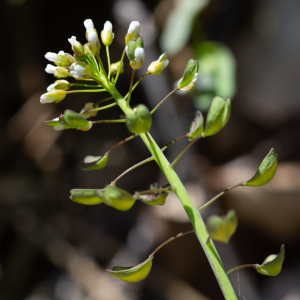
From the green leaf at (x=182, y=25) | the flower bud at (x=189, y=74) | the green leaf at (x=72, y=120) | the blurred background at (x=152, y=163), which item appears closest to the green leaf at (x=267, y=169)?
the flower bud at (x=189, y=74)

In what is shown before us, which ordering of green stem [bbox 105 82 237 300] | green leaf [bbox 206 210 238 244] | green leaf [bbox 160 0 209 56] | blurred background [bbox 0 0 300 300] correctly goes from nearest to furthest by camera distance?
green leaf [bbox 206 210 238 244]
green stem [bbox 105 82 237 300]
green leaf [bbox 160 0 209 56]
blurred background [bbox 0 0 300 300]

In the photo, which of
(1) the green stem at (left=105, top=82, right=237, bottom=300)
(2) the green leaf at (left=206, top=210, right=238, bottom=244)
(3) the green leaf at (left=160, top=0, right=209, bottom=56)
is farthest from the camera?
(3) the green leaf at (left=160, top=0, right=209, bottom=56)

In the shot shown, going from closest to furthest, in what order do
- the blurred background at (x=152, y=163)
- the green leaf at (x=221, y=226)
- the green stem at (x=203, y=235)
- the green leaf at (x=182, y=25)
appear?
the green leaf at (x=221, y=226), the green stem at (x=203, y=235), the green leaf at (x=182, y=25), the blurred background at (x=152, y=163)

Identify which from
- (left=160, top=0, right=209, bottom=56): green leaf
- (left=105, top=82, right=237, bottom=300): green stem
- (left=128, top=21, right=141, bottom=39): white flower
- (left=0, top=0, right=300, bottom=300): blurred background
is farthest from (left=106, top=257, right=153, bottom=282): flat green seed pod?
(left=160, top=0, right=209, bottom=56): green leaf

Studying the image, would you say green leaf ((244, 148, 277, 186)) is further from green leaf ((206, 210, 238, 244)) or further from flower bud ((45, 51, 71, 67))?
flower bud ((45, 51, 71, 67))

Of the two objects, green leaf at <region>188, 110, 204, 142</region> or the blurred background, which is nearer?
green leaf at <region>188, 110, 204, 142</region>

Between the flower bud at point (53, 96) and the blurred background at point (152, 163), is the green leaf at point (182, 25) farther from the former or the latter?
the flower bud at point (53, 96)

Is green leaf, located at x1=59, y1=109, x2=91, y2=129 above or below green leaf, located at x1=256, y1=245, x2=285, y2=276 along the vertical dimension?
above

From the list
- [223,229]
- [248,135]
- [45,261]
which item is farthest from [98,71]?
[45,261]
